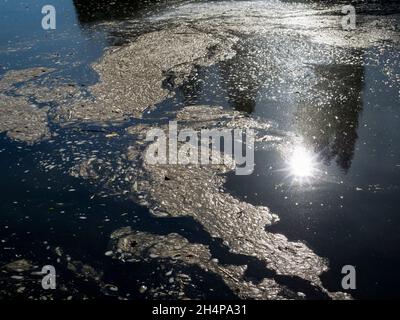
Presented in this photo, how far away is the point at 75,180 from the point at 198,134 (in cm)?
184

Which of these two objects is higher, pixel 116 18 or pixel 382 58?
pixel 116 18

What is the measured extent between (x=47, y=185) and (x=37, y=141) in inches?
46.8

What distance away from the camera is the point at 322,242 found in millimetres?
3869

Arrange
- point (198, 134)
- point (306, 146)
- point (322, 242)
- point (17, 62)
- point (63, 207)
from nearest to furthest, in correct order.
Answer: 1. point (322, 242)
2. point (63, 207)
3. point (306, 146)
4. point (198, 134)
5. point (17, 62)

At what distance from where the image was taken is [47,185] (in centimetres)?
484

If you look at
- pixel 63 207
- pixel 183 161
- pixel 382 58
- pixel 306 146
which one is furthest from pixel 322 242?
pixel 382 58

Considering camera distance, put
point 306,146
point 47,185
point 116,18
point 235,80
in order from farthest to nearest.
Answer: point 116,18 < point 235,80 < point 306,146 < point 47,185

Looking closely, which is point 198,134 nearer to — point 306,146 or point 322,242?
point 306,146

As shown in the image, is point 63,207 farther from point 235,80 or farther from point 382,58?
point 382,58

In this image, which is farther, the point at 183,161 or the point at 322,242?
the point at 183,161
